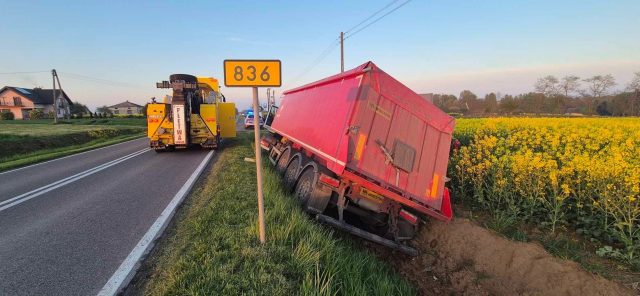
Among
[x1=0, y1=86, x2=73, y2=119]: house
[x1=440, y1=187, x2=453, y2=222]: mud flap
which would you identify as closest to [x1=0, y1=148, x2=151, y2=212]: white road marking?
[x1=440, y1=187, x2=453, y2=222]: mud flap

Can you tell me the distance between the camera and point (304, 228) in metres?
4.13

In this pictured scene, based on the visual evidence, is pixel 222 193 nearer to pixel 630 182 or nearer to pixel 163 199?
pixel 163 199

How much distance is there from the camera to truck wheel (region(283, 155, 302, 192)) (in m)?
6.62

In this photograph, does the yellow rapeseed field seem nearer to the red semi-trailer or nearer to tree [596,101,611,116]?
the red semi-trailer

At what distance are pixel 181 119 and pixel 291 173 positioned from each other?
652 cm

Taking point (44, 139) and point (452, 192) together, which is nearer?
point (452, 192)

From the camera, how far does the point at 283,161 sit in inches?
331

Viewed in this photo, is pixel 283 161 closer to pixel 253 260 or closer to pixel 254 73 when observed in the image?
pixel 254 73

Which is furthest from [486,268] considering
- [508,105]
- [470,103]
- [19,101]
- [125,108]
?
[125,108]

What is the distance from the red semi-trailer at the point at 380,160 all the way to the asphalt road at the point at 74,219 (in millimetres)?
2670

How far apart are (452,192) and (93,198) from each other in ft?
23.4

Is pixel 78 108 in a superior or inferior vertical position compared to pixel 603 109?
inferior

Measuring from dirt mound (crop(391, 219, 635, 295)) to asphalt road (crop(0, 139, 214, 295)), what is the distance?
4.01 meters

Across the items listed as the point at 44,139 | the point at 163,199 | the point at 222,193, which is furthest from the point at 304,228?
the point at 44,139
